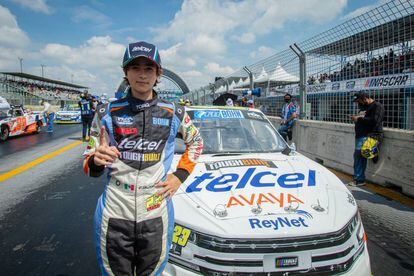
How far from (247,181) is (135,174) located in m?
1.11

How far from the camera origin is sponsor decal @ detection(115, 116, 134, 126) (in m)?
1.73

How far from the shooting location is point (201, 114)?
3.73m

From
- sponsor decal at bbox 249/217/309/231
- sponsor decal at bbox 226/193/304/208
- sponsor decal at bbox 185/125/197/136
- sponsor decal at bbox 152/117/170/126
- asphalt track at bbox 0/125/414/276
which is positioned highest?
sponsor decal at bbox 152/117/170/126

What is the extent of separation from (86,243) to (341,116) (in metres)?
5.89

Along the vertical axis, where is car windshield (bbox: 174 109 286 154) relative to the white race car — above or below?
above

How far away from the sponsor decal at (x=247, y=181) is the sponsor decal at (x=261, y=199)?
0.14 m

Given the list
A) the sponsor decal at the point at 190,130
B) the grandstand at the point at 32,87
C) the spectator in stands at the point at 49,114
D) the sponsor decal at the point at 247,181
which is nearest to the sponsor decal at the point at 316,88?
the sponsor decal at the point at 247,181

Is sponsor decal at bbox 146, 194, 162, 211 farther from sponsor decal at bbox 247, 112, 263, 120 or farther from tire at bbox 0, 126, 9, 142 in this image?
tire at bbox 0, 126, 9, 142

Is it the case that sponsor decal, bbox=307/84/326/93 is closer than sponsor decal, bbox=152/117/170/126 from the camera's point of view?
No

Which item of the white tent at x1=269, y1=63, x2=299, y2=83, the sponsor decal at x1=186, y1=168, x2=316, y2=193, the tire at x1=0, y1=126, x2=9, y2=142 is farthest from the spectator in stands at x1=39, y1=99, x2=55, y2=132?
the sponsor decal at x1=186, y1=168, x2=316, y2=193

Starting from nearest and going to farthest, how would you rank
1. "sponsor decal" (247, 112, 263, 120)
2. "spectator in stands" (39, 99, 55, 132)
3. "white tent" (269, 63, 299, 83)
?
"sponsor decal" (247, 112, 263, 120) < "white tent" (269, 63, 299, 83) < "spectator in stands" (39, 99, 55, 132)

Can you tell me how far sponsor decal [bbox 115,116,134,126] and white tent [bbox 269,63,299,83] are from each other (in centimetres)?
735

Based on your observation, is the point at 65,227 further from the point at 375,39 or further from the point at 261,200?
the point at 375,39

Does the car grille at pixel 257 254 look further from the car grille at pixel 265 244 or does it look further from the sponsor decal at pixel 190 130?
the sponsor decal at pixel 190 130
